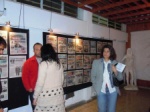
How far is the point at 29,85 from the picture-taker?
2498 mm

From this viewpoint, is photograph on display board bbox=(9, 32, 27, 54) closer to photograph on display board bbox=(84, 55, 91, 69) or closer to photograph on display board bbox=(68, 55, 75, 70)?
photograph on display board bbox=(68, 55, 75, 70)

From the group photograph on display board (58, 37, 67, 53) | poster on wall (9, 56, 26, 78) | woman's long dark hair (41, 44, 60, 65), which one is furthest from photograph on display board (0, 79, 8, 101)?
photograph on display board (58, 37, 67, 53)

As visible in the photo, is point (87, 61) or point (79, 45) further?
point (87, 61)

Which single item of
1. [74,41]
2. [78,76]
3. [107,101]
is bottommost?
[107,101]

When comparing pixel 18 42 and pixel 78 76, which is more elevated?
pixel 18 42

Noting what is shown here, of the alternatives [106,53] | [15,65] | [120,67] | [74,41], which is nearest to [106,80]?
[120,67]

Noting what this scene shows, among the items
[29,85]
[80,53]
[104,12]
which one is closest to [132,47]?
[104,12]

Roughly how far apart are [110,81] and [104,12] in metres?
3.10

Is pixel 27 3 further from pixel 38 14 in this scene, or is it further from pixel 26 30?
pixel 26 30

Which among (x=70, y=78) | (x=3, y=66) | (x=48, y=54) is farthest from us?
(x=70, y=78)

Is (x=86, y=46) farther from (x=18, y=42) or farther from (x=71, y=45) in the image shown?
(x=18, y=42)

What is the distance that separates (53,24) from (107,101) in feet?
6.59

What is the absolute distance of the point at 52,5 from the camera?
379 cm

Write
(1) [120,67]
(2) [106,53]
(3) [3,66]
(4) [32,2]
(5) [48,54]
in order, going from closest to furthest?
(5) [48,54] < (1) [120,67] < (2) [106,53] < (3) [3,66] < (4) [32,2]
